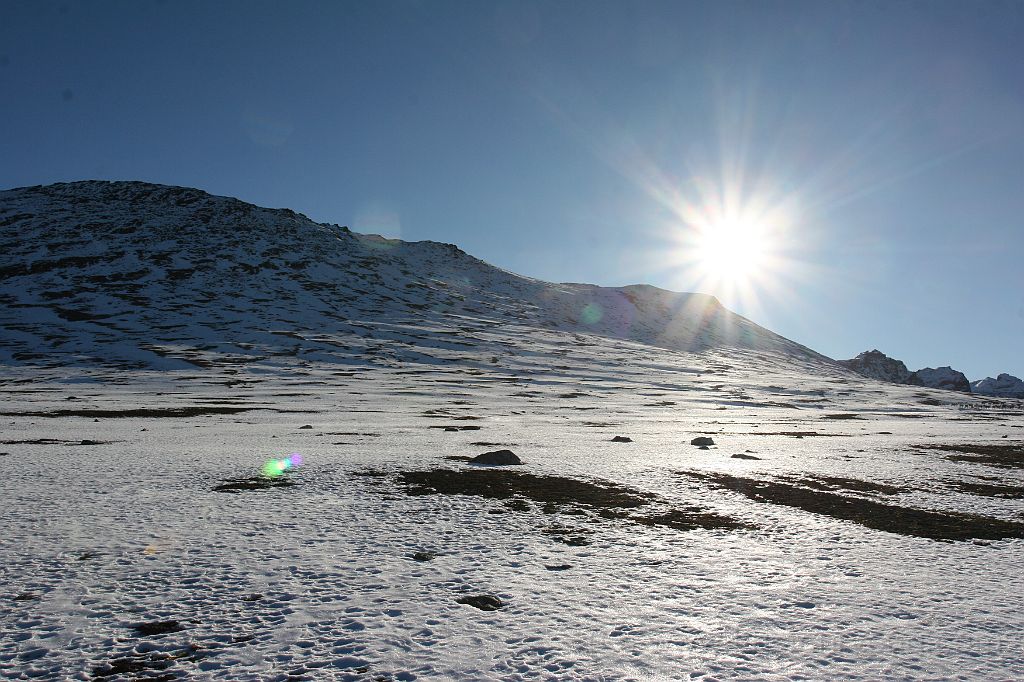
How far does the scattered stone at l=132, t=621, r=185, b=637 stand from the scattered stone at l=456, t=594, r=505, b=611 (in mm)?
3013

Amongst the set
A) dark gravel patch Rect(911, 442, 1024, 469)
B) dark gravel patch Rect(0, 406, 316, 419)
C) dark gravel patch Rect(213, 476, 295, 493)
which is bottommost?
dark gravel patch Rect(0, 406, 316, 419)

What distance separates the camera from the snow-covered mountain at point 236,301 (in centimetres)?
9712

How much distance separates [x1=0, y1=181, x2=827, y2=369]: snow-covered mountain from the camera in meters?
97.1

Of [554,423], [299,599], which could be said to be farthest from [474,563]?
[554,423]

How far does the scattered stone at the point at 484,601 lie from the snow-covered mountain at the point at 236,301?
3316 inches

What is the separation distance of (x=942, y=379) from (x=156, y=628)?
778 feet

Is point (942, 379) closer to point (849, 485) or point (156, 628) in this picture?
point (849, 485)

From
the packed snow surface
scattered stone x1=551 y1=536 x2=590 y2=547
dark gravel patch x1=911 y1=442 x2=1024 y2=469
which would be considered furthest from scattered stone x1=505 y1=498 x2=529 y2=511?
dark gravel patch x1=911 y1=442 x2=1024 y2=469

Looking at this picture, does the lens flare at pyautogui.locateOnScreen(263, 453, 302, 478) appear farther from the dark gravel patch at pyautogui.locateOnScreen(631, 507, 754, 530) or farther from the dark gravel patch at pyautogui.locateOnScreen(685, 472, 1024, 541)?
the dark gravel patch at pyautogui.locateOnScreen(685, 472, 1024, 541)

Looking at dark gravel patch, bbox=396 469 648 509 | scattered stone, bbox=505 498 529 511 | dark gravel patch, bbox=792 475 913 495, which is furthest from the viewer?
dark gravel patch, bbox=792 475 913 495

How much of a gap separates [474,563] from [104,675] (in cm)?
436

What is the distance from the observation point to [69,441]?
2109 cm

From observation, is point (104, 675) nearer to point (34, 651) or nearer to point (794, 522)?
point (34, 651)

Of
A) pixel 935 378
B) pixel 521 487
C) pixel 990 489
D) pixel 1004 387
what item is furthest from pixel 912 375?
pixel 521 487
